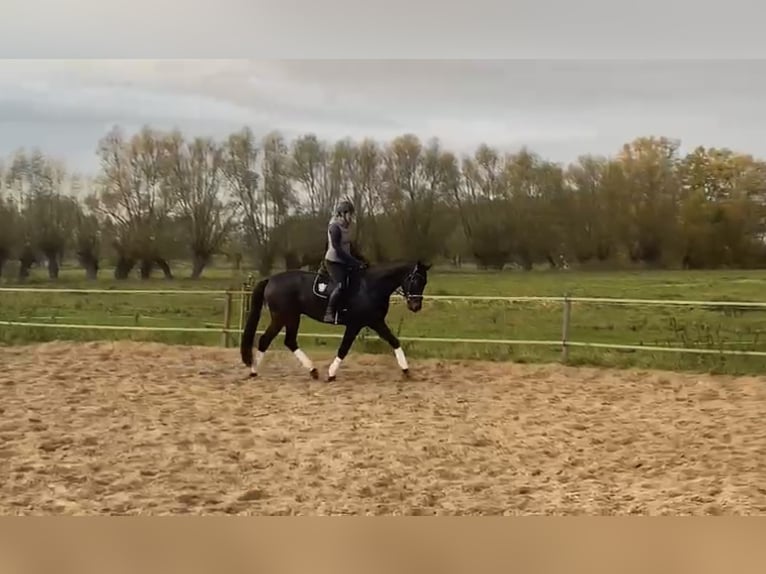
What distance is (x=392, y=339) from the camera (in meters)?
3.79

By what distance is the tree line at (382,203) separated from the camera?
342 cm

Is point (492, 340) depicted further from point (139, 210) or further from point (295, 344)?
point (139, 210)

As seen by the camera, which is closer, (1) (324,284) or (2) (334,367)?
(1) (324,284)

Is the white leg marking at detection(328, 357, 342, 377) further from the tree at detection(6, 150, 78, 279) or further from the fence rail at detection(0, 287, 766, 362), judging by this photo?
the tree at detection(6, 150, 78, 279)

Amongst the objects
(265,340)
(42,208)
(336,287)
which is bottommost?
(265,340)

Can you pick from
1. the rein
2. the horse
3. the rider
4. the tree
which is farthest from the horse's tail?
the tree

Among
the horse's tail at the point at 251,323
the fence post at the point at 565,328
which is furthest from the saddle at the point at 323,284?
the fence post at the point at 565,328

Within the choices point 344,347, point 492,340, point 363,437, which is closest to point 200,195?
point 344,347

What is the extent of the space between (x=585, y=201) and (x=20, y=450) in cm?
252

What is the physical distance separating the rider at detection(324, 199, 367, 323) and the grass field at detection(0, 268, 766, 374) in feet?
0.96

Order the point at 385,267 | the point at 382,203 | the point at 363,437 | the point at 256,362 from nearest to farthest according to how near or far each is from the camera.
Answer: the point at 363,437
the point at 382,203
the point at 385,267
the point at 256,362

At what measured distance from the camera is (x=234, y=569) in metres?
2.48

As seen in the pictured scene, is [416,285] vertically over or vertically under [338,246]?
under

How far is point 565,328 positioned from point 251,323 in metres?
1.48
